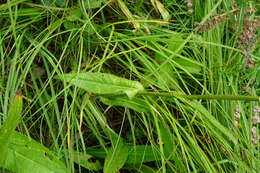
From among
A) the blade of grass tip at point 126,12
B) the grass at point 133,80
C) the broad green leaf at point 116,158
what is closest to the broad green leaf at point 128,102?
the grass at point 133,80

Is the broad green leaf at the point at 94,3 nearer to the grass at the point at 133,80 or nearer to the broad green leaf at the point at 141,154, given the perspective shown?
the grass at the point at 133,80

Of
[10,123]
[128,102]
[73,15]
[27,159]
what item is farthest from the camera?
[73,15]

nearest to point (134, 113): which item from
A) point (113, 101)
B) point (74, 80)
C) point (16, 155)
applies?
point (113, 101)

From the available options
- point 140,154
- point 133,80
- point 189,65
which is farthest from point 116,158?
point 189,65

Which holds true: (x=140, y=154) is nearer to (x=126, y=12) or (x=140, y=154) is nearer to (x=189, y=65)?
(x=189, y=65)

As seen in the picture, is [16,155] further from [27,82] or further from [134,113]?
[134,113]

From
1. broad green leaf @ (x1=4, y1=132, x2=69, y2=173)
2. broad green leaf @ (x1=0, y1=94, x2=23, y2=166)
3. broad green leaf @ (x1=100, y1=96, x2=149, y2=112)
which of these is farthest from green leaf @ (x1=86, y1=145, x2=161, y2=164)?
broad green leaf @ (x1=0, y1=94, x2=23, y2=166)

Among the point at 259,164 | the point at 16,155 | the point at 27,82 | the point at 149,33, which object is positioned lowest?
the point at 259,164
